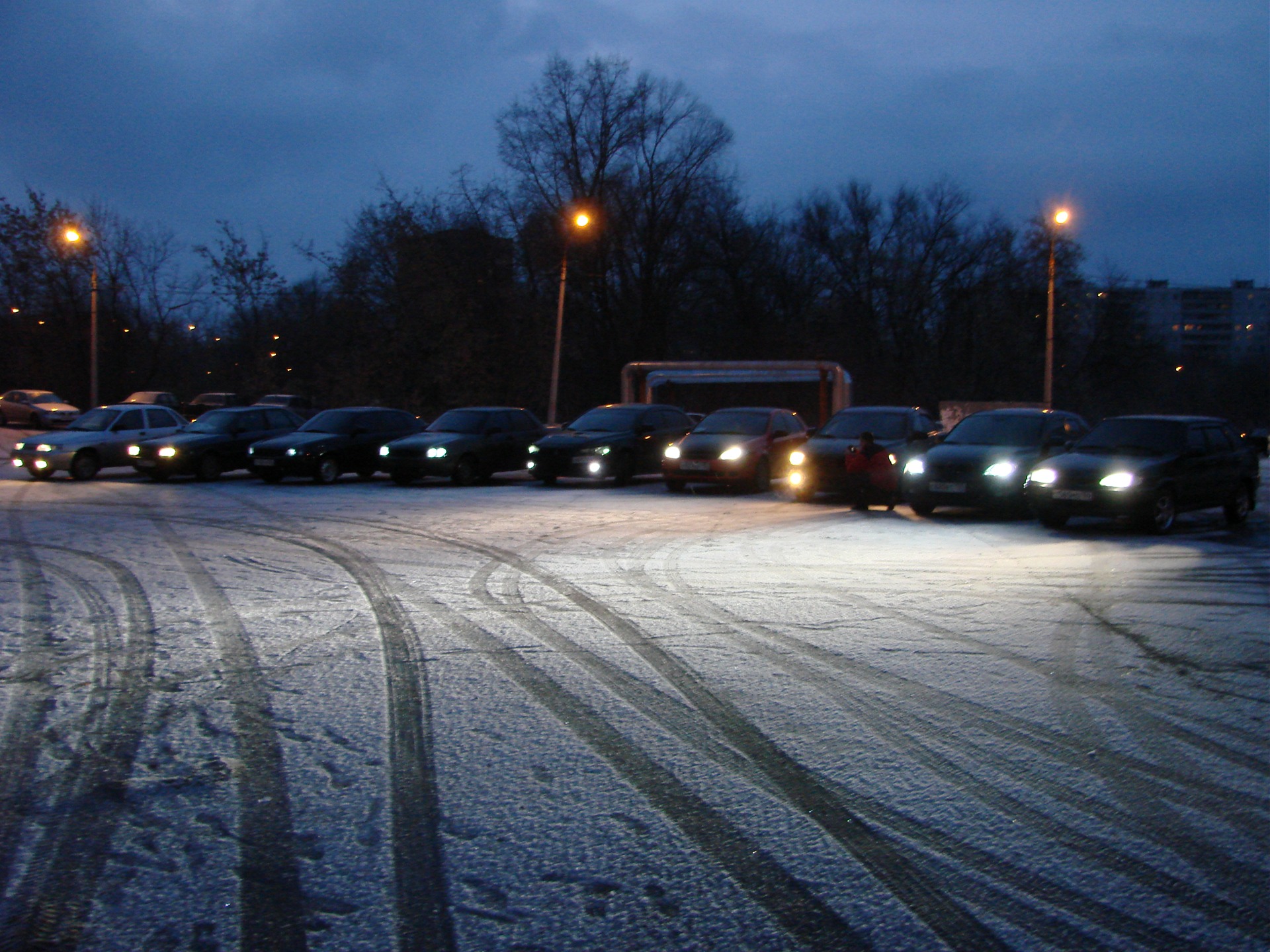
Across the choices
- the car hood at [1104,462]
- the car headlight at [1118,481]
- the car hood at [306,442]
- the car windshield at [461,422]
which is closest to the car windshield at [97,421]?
the car hood at [306,442]

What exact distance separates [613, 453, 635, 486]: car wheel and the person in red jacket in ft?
18.7

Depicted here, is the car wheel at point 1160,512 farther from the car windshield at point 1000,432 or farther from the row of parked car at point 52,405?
the row of parked car at point 52,405

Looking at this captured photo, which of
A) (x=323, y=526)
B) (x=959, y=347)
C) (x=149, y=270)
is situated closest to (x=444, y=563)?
(x=323, y=526)

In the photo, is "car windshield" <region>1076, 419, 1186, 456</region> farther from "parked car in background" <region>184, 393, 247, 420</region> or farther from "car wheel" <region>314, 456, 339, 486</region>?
"parked car in background" <region>184, 393, 247, 420</region>


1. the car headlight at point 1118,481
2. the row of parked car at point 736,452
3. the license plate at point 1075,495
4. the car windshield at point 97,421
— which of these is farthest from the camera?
the car windshield at point 97,421

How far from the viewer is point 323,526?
1379 centimetres

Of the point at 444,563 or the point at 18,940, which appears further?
the point at 444,563

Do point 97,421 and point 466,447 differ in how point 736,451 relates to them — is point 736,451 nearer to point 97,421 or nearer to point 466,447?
point 466,447

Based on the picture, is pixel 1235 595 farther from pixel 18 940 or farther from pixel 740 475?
pixel 740 475

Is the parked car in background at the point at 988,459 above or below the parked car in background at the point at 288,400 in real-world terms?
below

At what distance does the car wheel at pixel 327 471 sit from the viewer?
21.8 metres

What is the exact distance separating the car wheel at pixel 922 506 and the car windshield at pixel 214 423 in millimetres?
14570

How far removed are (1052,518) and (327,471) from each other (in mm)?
13981

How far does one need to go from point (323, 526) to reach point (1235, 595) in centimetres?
1000
